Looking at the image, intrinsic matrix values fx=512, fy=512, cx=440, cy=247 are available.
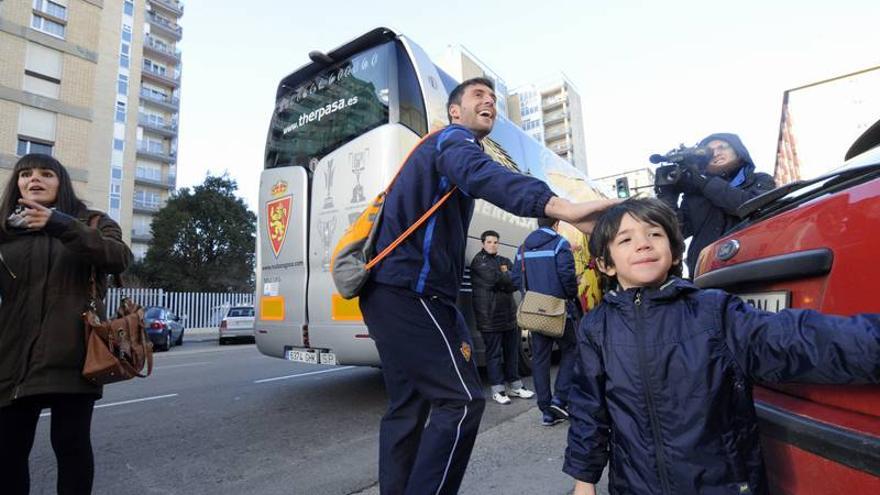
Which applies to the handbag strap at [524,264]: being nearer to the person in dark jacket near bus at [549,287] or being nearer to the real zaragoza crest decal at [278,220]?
the person in dark jacket near bus at [549,287]

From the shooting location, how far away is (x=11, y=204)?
2.15 metres

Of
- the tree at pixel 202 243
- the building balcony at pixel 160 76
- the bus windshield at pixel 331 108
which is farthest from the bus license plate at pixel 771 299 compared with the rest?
the building balcony at pixel 160 76

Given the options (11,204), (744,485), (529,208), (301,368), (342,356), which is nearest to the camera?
(744,485)

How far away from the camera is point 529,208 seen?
164 centimetres

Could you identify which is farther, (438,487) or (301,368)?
(301,368)

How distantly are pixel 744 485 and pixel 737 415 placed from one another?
174mm

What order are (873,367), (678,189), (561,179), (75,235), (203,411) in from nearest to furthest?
(873,367) → (75,235) → (678,189) → (203,411) → (561,179)

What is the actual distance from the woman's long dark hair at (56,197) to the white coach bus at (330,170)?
2.47 m

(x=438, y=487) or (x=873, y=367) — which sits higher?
(x=873, y=367)

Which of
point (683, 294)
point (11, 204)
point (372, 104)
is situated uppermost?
point (372, 104)

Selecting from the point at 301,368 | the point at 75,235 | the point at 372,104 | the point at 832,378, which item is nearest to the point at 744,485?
the point at 832,378

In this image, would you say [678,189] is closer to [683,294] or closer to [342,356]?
[683,294]

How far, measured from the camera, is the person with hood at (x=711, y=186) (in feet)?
11.3

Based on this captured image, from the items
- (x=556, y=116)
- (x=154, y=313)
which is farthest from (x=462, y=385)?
(x=556, y=116)
